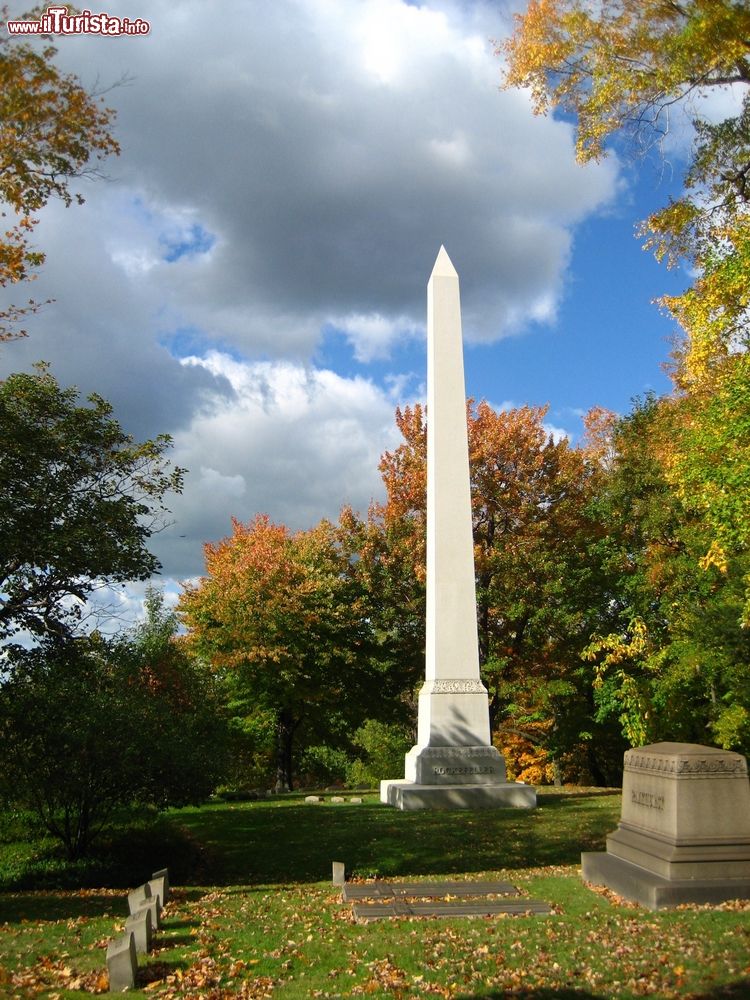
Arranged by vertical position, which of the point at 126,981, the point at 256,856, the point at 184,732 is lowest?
the point at 256,856

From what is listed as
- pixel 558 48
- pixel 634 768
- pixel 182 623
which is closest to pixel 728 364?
pixel 558 48

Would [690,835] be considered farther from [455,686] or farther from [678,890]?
[455,686]

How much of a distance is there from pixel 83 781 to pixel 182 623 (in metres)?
21.2

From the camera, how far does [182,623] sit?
3384cm

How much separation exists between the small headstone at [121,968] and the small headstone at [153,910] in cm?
143

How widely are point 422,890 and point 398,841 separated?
159 inches

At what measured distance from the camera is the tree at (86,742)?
12.5 meters

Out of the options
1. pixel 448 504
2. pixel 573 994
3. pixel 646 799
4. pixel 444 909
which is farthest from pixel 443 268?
pixel 573 994

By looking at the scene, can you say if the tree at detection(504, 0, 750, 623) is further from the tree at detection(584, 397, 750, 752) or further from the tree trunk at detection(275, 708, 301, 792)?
the tree trunk at detection(275, 708, 301, 792)

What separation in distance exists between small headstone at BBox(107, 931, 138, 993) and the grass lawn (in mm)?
125

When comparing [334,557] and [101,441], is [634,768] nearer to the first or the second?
[101,441]

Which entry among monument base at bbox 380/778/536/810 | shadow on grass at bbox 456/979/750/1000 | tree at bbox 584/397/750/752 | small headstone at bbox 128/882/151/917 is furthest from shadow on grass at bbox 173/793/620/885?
shadow on grass at bbox 456/979/750/1000

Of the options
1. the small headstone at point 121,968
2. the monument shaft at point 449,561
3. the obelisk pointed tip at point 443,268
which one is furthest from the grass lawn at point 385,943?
the obelisk pointed tip at point 443,268

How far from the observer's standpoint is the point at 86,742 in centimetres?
1267
